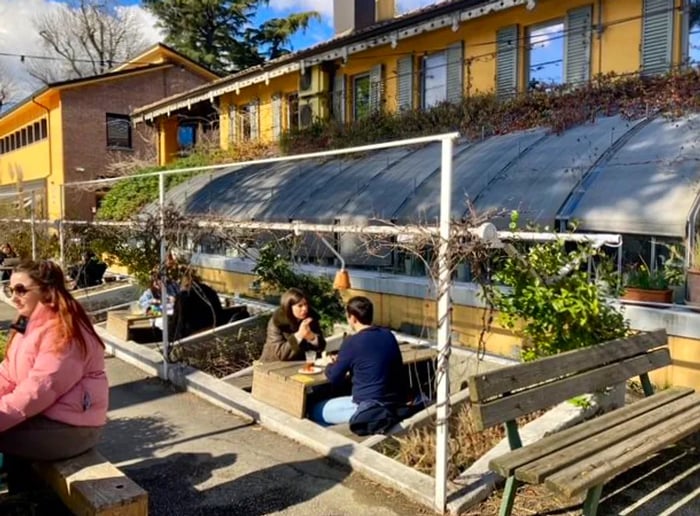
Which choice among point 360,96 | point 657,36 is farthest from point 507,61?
point 360,96

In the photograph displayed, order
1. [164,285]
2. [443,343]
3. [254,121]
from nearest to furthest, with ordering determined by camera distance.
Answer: [443,343] < [164,285] < [254,121]

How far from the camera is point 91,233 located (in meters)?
10.4

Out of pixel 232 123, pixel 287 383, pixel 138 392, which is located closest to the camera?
pixel 287 383

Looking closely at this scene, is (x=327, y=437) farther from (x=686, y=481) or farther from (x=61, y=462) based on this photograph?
(x=686, y=481)

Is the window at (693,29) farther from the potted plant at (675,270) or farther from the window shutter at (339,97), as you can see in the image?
the window shutter at (339,97)

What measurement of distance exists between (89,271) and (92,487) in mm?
10953

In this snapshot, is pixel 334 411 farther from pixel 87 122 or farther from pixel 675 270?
pixel 87 122

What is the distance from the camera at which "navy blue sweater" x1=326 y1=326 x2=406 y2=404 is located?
506 centimetres

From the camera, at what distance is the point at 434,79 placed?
47.9 ft

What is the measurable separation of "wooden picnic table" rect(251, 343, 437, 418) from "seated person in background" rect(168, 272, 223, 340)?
210 cm

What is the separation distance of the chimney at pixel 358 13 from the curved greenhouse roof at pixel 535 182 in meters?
7.67

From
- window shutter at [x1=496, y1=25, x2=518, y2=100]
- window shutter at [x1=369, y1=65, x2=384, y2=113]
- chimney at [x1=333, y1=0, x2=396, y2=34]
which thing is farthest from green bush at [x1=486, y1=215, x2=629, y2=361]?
chimney at [x1=333, y1=0, x2=396, y2=34]

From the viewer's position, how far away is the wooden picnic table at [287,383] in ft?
18.1

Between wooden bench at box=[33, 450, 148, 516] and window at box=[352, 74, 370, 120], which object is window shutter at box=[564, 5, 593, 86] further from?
wooden bench at box=[33, 450, 148, 516]
